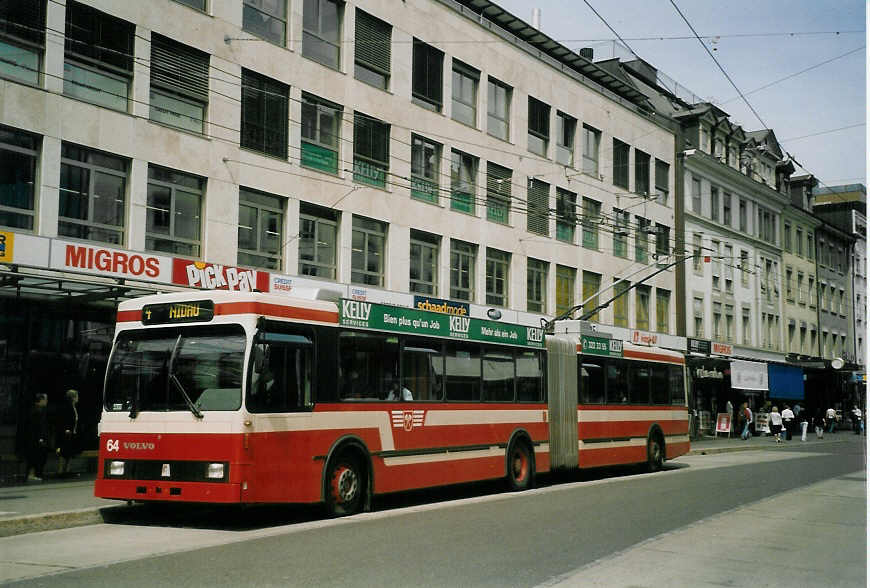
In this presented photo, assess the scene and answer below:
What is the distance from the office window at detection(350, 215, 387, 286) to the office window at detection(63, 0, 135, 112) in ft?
26.3

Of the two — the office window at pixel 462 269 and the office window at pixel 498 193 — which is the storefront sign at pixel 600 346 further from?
the office window at pixel 498 193

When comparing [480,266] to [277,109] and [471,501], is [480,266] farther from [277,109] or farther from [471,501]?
[471,501]

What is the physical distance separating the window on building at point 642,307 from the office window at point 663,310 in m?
→ 0.80

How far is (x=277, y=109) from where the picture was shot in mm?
24453

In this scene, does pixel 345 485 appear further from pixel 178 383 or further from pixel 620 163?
pixel 620 163

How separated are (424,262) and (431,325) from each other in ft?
46.6

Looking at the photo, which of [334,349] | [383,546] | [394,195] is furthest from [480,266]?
[383,546]

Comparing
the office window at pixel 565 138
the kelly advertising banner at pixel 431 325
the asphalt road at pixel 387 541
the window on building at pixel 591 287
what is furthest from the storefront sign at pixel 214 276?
the window on building at pixel 591 287

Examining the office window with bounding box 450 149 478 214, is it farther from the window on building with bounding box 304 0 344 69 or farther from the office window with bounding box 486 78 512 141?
the window on building with bounding box 304 0 344 69

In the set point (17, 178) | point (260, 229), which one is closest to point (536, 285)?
point (260, 229)

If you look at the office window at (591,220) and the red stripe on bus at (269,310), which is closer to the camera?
the red stripe on bus at (269,310)

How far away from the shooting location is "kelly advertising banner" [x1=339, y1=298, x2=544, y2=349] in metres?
14.1

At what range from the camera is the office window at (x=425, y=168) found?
29219 millimetres

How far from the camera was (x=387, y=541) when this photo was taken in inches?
416
